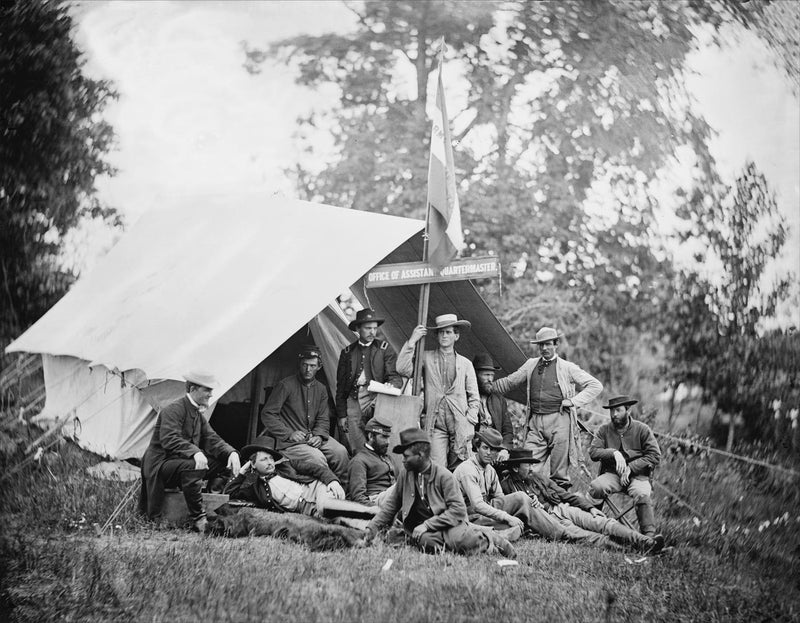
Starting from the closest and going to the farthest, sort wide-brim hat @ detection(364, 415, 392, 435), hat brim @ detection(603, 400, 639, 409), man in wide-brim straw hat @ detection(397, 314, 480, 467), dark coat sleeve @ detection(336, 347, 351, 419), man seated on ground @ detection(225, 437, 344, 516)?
1. hat brim @ detection(603, 400, 639, 409)
2. man seated on ground @ detection(225, 437, 344, 516)
3. man in wide-brim straw hat @ detection(397, 314, 480, 467)
4. wide-brim hat @ detection(364, 415, 392, 435)
5. dark coat sleeve @ detection(336, 347, 351, 419)

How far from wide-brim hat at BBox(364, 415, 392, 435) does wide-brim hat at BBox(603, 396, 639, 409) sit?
1652 mm

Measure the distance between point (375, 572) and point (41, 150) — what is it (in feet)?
10.6

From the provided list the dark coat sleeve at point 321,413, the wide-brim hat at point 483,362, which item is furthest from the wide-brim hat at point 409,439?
the dark coat sleeve at point 321,413

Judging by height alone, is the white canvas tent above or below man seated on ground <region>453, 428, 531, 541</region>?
above

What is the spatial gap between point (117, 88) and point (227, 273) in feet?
5.59

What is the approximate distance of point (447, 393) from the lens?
6910 mm

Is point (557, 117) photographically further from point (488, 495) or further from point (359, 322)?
point (488, 495)

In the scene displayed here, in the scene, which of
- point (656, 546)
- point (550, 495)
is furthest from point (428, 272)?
point (656, 546)

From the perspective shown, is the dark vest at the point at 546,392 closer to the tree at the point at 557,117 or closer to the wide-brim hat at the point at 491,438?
the tree at the point at 557,117


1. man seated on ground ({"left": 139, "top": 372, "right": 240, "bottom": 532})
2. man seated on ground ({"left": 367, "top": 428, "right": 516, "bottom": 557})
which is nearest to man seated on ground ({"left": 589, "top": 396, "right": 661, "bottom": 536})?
man seated on ground ({"left": 367, "top": 428, "right": 516, "bottom": 557})

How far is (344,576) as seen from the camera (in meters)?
4.55

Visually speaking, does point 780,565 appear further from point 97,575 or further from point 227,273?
point 227,273

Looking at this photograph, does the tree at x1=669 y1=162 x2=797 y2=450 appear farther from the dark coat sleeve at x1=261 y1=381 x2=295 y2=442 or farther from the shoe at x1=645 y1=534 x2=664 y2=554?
the dark coat sleeve at x1=261 y1=381 x2=295 y2=442

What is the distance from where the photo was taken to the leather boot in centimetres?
589
